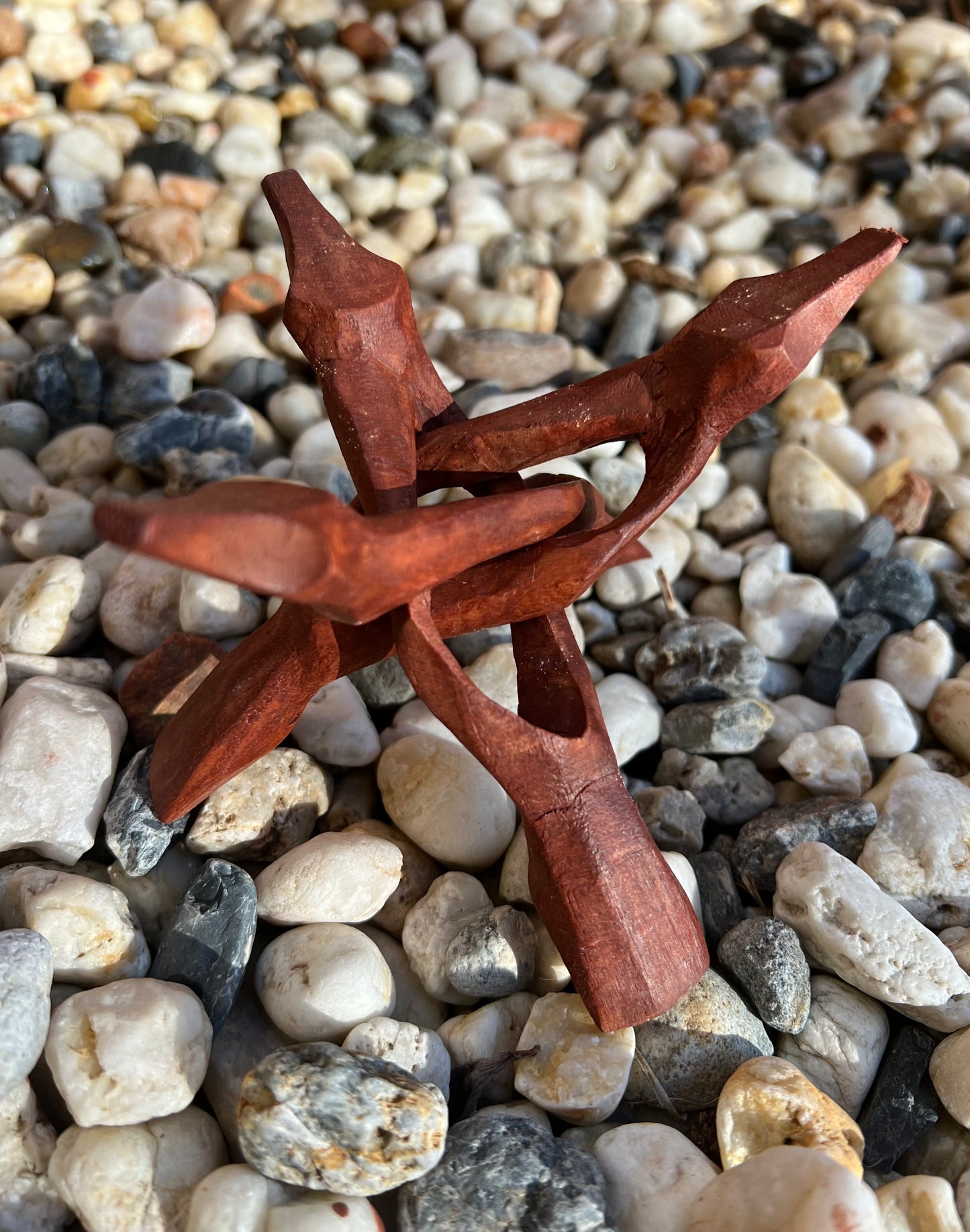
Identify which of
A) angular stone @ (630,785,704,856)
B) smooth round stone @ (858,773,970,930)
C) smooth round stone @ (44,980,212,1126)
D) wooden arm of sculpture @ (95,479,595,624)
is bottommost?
angular stone @ (630,785,704,856)

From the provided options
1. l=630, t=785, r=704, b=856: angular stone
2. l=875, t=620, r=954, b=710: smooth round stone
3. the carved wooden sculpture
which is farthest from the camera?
l=875, t=620, r=954, b=710: smooth round stone

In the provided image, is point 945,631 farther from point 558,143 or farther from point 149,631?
point 558,143

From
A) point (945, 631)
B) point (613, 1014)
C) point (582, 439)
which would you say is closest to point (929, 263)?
point (945, 631)

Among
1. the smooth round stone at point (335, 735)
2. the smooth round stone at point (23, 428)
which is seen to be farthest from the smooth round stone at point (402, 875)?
the smooth round stone at point (23, 428)

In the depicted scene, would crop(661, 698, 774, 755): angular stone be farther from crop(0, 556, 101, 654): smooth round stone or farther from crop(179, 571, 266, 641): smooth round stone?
crop(0, 556, 101, 654): smooth round stone

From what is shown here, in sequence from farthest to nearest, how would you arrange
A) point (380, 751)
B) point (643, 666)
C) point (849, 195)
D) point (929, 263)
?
point (849, 195) → point (929, 263) → point (643, 666) → point (380, 751)

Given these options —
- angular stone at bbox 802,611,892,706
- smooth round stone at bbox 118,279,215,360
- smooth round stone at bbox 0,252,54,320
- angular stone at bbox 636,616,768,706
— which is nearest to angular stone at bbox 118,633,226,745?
angular stone at bbox 636,616,768,706
